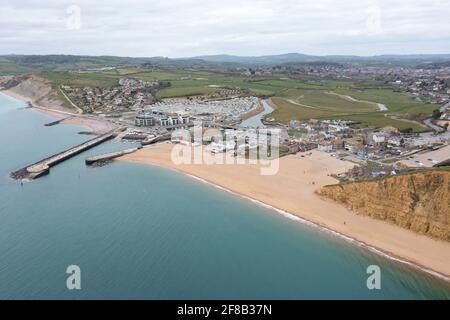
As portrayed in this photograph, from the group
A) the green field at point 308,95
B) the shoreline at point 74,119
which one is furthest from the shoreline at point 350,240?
the shoreline at point 74,119

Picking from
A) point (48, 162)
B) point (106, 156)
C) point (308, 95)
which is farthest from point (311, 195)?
point (308, 95)

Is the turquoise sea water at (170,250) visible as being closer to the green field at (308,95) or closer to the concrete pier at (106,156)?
the concrete pier at (106,156)

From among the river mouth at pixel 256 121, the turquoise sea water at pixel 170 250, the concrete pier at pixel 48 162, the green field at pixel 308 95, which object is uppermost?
the green field at pixel 308 95

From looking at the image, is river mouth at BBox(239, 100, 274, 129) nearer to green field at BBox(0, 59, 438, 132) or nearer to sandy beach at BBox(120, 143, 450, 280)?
green field at BBox(0, 59, 438, 132)

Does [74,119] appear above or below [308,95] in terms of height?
below

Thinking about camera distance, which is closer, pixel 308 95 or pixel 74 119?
pixel 74 119

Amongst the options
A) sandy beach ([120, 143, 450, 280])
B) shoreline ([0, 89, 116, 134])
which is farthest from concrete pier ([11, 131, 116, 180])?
shoreline ([0, 89, 116, 134])

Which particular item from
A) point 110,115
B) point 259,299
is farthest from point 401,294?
point 110,115

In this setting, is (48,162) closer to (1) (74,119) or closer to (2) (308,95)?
(1) (74,119)
